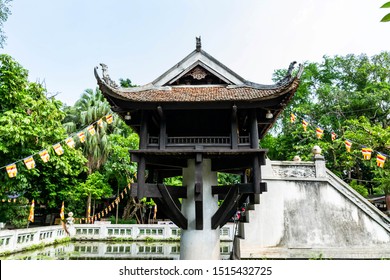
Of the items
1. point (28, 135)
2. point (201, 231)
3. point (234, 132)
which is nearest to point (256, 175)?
point (234, 132)

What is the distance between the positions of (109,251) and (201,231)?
26.6 feet

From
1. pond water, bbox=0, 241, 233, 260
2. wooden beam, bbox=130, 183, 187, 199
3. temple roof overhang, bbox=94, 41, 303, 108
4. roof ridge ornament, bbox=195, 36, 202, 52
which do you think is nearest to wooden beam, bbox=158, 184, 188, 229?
wooden beam, bbox=130, 183, 187, 199

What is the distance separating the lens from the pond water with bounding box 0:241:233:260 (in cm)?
1140

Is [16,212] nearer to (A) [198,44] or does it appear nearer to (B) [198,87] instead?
(B) [198,87]

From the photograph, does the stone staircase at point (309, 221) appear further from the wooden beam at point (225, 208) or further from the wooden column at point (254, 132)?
the wooden column at point (254, 132)

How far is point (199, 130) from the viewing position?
27.1ft

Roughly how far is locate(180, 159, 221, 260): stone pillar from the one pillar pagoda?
2cm

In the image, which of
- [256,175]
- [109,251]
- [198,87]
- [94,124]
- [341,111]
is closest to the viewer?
[256,175]

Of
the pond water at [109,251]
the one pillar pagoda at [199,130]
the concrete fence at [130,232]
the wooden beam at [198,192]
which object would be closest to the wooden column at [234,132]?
the one pillar pagoda at [199,130]

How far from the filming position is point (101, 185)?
18578 mm

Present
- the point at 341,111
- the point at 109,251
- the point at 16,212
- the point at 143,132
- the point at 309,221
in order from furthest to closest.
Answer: the point at 341,111 → the point at 16,212 → the point at 109,251 → the point at 309,221 → the point at 143,132

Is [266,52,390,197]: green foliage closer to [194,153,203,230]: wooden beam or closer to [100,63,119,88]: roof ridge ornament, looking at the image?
[194,153,203,230]: wooden beam

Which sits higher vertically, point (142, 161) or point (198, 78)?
point (198, 78)

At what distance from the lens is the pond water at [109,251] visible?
37.4 ft
